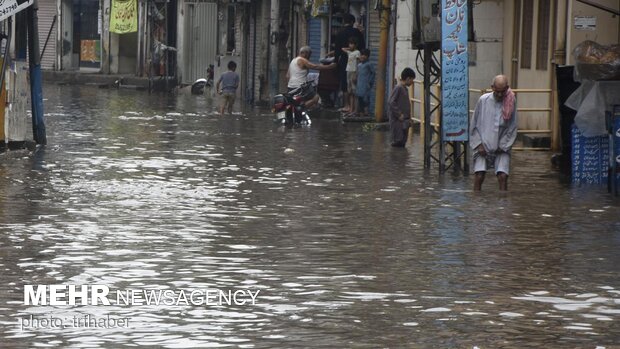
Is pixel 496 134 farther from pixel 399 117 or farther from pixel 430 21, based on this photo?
pixel 399 117

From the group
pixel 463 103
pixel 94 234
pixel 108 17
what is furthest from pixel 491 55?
pixel 108 17

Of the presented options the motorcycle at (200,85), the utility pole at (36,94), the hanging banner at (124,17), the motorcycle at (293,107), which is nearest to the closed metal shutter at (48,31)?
the hanging banner at (124,17)

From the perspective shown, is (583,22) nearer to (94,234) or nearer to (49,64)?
(94,234)

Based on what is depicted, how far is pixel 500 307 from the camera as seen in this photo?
31.5 feet

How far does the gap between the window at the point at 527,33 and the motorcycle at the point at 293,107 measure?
16.2 feet

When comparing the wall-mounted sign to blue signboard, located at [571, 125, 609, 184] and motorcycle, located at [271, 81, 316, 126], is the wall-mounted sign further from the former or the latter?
motorcycle, located at [271, 81, 316, 126]

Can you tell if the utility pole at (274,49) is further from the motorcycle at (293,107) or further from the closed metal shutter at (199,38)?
the closed metal shutter at (199,38)

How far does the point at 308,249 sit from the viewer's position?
12.2 m

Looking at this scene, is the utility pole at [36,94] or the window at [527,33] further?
the window at [527,33]

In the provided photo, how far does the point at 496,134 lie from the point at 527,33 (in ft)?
38.3

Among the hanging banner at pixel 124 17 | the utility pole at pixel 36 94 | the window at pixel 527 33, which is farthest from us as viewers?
the hanging banner at pixel 124 17

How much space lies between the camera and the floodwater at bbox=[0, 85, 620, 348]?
8742 millimetres

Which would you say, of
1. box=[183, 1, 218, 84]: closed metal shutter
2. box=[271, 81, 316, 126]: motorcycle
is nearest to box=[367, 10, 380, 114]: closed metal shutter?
box=[271, 81, 316, 126]: motorcycle

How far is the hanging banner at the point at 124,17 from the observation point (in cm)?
5625
